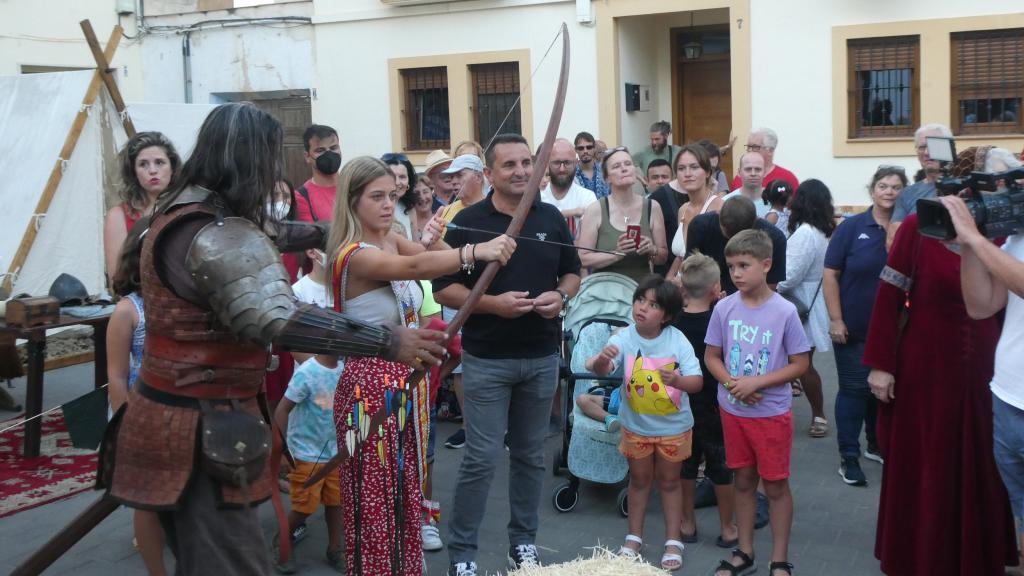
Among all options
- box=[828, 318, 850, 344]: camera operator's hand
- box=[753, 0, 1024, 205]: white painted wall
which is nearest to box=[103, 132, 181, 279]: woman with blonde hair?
box=[828, 318, 850, 344]: camera operator's hand

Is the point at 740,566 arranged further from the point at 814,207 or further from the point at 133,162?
the point at 133,162

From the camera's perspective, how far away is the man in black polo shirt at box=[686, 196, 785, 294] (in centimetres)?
546

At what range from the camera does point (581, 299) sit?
607cm

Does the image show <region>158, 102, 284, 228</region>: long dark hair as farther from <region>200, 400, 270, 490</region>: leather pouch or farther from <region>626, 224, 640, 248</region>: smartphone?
<region>626, 224, 640, 248</region>: smartphone

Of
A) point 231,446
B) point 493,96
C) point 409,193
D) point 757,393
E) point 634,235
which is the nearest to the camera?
point 231,446

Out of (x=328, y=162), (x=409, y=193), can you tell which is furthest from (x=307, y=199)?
(x=409, y=193)

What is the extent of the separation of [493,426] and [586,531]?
104 cm

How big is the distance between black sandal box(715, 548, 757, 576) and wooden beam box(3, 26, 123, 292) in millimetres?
7454

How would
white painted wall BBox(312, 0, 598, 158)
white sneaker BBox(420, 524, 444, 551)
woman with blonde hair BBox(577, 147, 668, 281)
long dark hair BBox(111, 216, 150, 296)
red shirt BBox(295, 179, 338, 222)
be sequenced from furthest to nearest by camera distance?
white painted wall BBox(312, 0, 598, 158) < woman with blonde hair BBox(577, 147, 668, 281) < red shirt BBox(295, 179, 338, 222) < white sneaker BBox(420, 524, 444, 551) < long dark hair BBox(111, 216, 150, 296)

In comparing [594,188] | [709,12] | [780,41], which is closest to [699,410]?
[594,188]

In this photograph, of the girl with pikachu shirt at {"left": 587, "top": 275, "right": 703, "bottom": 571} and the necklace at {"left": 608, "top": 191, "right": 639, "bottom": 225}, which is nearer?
the girl with pikachu shirt at {"left": 587, "top": 275, "right": 703, "bottom": 571}

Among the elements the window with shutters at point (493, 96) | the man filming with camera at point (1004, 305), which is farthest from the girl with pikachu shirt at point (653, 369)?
the window with shutters at point (493, 96)

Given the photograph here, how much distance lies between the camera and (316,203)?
646 centimetres

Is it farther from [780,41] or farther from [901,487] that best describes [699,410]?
[780,41]
